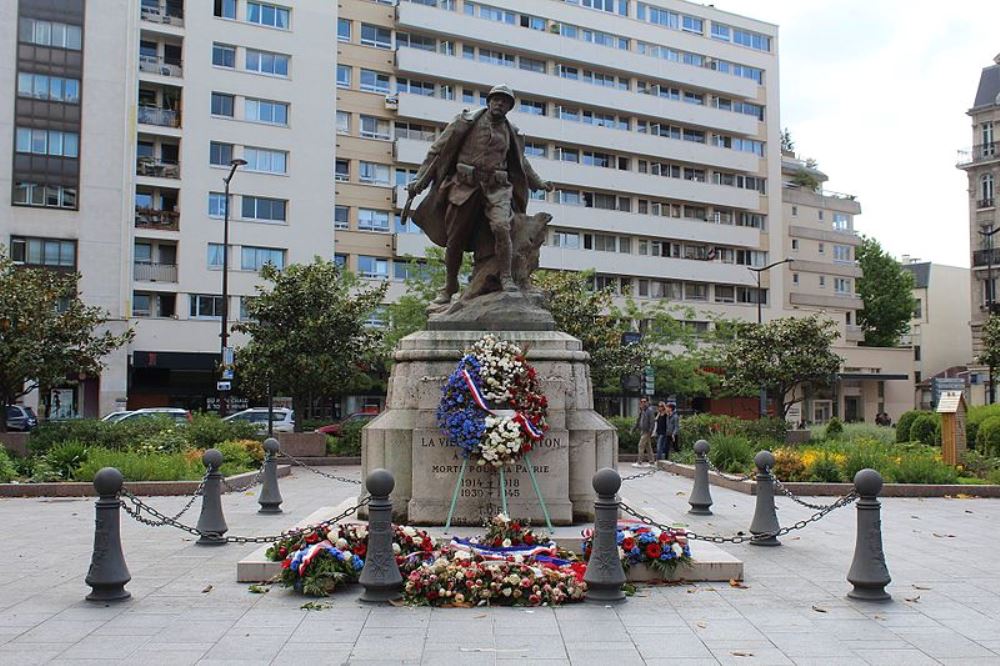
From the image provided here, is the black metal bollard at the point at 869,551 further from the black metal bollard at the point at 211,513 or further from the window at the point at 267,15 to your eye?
the window at the point at 267,15

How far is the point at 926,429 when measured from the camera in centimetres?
3081

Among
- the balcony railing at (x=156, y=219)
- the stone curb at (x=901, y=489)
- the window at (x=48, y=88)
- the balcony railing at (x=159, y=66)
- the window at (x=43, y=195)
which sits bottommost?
the stone curb at (x=901, y=489)

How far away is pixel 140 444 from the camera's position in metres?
21.9

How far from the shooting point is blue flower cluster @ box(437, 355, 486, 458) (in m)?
9.84

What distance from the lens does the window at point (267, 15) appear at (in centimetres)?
4834

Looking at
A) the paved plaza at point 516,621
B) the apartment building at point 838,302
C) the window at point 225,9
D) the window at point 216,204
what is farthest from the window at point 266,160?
the paved plaza at point 516,621

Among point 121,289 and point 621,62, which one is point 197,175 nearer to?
point 121,289

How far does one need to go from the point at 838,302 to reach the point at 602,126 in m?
22.8

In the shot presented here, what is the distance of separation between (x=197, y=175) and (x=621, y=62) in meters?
26.4

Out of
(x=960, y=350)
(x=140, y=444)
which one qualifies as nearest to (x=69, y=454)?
(x=140, y=444)

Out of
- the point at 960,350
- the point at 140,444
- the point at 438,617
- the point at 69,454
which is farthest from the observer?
the point at 960,350

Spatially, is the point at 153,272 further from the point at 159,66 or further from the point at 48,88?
Result: the point at 159,66

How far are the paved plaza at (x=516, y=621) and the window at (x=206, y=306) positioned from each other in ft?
120

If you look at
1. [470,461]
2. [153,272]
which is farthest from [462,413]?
[153,272]
